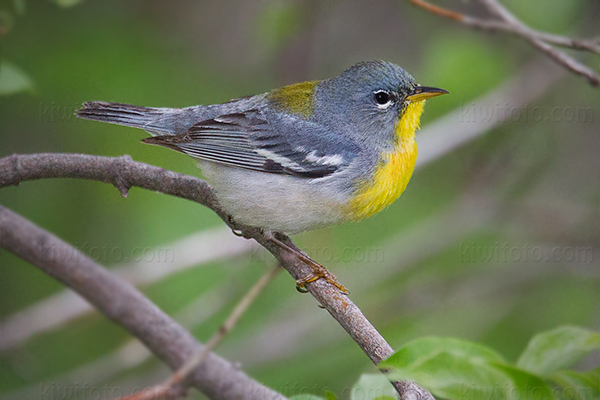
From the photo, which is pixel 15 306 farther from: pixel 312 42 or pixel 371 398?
pixel 371 398

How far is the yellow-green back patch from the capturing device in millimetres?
4055

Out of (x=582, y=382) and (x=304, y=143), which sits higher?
(x=304, y=143)

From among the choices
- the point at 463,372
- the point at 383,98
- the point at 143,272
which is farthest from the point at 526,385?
the point at 143,272

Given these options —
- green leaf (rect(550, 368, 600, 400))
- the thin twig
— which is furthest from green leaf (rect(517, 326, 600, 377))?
the thin twig

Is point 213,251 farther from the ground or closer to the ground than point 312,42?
closer to the ground

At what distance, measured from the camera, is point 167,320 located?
2.42 metres

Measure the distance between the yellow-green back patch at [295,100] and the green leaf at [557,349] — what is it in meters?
2.51

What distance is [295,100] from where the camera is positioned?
13.5 ft

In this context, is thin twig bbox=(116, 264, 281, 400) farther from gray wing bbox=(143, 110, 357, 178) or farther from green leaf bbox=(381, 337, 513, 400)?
gray wing bbox=(143, 110, 357, 178)

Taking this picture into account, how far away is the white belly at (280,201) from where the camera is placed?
3545mm

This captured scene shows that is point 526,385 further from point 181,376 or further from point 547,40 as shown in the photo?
→ point 547,40

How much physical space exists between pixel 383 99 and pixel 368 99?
0.33ft

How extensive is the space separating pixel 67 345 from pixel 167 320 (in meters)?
3.09

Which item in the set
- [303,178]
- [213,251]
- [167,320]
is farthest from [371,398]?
[213,251]
